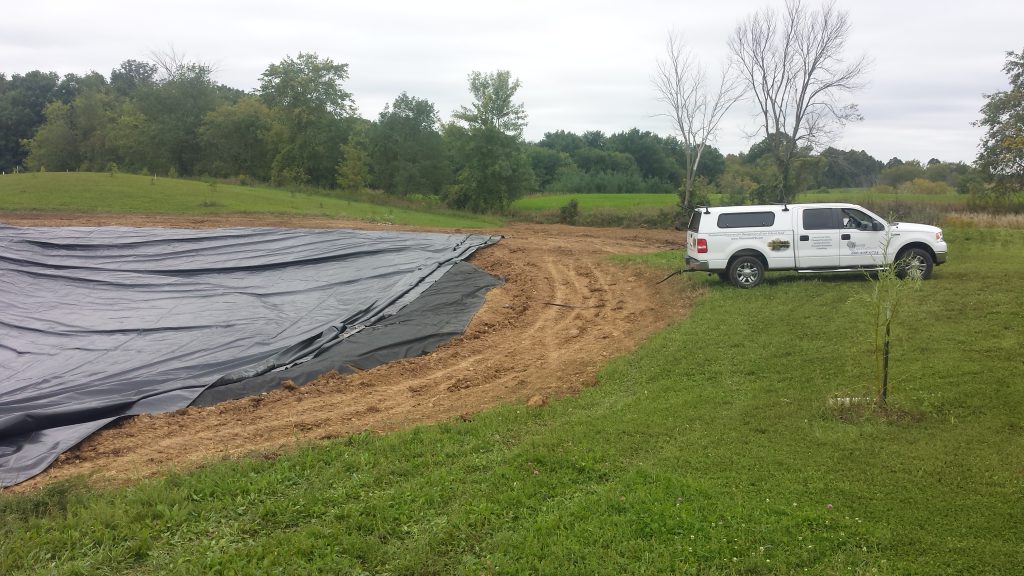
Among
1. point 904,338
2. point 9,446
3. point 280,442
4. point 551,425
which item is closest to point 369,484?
point 280,442

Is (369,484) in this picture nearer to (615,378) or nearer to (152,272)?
(615,378)

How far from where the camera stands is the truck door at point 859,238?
13.9 metres

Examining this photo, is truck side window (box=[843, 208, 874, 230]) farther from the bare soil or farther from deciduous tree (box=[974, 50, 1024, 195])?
deciduous tree (box=[974, 50, 1024, 195])

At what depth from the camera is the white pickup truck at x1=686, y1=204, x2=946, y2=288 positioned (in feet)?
45.8

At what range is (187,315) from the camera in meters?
11.2

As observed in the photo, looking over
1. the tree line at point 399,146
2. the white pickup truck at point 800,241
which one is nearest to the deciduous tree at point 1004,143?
the tree line at point 399,146

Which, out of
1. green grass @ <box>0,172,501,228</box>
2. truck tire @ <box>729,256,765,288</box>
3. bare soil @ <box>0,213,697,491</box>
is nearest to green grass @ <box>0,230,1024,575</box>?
bare soil @ <box>0,213,697,491</box>

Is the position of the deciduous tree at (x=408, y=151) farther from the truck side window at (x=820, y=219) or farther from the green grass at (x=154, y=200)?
the truck side window at (x=820, y=219)

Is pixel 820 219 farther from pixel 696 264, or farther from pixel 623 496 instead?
pixel 623 496

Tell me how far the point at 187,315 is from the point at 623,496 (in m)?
9.08

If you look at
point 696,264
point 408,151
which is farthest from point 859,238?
point 408,151

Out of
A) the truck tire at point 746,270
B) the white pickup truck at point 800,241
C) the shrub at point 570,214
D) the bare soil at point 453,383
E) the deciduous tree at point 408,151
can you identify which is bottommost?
the bare soil at point 453,383

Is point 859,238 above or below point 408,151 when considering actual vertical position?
below

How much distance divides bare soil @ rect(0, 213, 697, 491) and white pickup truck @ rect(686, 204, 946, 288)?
1337mm
